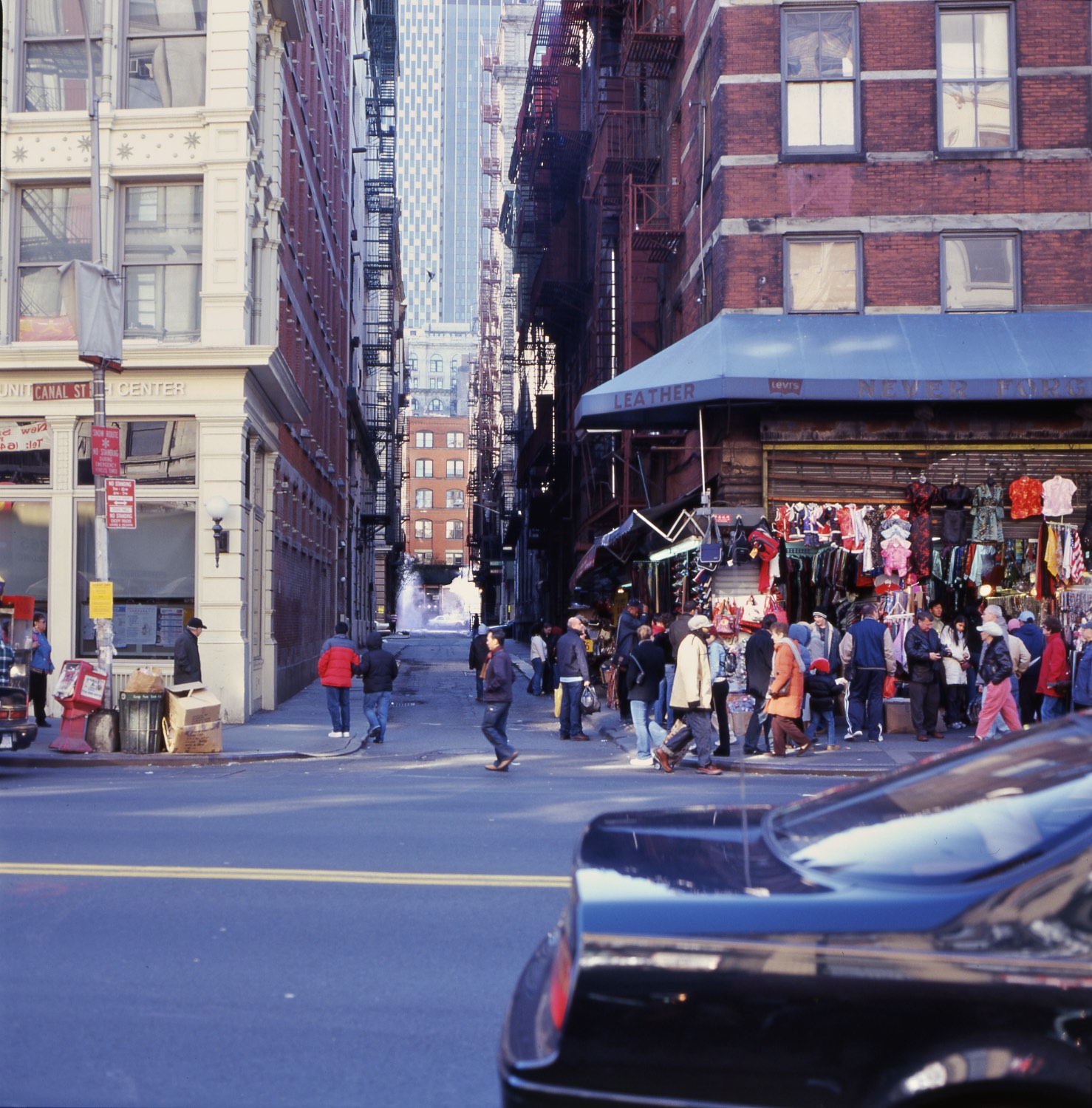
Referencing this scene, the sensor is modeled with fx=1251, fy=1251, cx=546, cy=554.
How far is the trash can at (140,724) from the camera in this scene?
1675 centimetres

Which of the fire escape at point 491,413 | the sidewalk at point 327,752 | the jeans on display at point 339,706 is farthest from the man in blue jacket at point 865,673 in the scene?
the fire escape at point 491,413

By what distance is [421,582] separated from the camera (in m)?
139

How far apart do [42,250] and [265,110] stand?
16.8ft

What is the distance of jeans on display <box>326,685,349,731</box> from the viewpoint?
18859 millimetres

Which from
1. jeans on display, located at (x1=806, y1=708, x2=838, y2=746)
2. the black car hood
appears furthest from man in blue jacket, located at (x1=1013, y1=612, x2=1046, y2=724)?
the black car hood

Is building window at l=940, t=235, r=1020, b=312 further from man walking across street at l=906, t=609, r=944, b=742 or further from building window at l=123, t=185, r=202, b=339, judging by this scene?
building window at l=123, t=185, r=202, b=339

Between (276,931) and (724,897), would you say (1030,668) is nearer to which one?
(276,931)

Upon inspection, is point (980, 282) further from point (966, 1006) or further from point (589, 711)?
point (966, 1006)

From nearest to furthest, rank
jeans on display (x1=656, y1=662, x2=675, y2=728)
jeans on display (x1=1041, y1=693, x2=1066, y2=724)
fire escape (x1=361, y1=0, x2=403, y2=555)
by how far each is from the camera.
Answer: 1. jeans on display (x1=656, y1=662, x2=675, y2=728)
2. jeans on display (x1=1041, y1=693, x2=1066, y2=724)
3. fire escape (x1=361, y1=0, x2=403, y2=555)

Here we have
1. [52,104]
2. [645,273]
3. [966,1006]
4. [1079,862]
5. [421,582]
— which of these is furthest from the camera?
[421,582]

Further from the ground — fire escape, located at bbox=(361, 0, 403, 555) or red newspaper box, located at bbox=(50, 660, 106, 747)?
fire escape, located at bbox=(361, 0, 403, 555)

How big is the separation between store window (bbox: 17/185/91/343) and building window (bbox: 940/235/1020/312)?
590 inches

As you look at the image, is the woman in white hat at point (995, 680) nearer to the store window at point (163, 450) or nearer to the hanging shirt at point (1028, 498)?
the hanging shirt at point (1028, 498)

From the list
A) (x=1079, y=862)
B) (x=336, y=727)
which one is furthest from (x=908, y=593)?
(x=1079, y=862)
